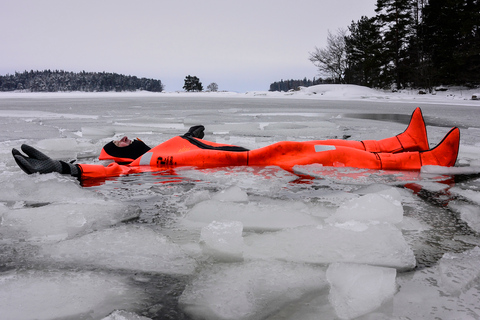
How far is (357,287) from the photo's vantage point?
843mm

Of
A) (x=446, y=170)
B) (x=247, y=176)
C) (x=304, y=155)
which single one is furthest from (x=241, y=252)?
(x=446, y=170)

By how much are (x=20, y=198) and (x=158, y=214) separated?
743 millimetres

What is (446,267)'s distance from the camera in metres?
0.95

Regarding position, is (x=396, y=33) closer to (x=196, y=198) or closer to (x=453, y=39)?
(x=453, y=39)

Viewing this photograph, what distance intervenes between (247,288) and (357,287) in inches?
10.3

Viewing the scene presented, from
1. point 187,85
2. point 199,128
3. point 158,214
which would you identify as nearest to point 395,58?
point 199,128

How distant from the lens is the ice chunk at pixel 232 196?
163 centimetres

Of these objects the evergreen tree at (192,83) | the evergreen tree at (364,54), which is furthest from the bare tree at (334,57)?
the evergreen tree at (192,83)

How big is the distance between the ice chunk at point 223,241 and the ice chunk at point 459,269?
534 mm

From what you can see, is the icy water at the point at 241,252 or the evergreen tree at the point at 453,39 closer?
the icy water at the point at 241,252

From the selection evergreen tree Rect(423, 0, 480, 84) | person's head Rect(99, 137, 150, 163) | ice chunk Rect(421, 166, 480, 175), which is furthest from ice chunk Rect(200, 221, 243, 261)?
evergreen tree Rect(423, 0, 480, 84)

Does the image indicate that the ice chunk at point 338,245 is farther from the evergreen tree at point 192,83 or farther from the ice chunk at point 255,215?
the evergreen tree at point 192,83

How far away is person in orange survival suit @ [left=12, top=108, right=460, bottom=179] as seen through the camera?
2.14 metres

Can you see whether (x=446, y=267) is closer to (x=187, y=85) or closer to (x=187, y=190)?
(x=187, y=190)
